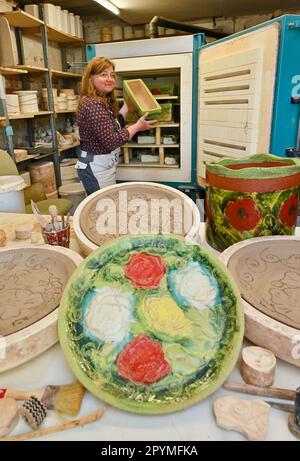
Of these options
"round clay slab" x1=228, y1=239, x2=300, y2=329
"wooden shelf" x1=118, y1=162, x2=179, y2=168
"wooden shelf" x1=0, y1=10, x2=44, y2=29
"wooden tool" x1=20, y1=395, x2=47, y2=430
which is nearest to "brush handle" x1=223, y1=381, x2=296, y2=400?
"round clay slab" x1=228, y1=239, x2=300, y2=329

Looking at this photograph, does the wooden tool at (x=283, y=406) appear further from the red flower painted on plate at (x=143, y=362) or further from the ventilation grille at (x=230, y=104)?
the ventilation grille at (x=230, y=104)

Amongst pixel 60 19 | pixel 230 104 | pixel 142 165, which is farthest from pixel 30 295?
pixel 60 19

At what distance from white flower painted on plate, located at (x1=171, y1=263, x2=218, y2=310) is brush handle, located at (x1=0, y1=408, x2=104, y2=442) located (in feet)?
0.91

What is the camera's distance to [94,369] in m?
0.63

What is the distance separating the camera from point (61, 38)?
4.58 metres

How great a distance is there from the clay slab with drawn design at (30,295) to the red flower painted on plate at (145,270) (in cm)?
19

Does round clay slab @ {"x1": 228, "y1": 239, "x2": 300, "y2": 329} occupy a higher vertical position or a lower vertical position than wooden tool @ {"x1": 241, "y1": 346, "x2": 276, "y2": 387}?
higher

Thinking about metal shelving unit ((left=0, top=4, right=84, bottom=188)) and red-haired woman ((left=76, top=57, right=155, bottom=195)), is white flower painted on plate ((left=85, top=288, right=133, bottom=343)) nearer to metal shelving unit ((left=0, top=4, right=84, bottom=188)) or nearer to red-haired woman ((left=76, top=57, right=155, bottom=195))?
red-haired woman ((left=76, top=57, right=155, bottom=195))

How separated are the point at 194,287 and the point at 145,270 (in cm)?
12

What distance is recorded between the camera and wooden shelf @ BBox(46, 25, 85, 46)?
A: 4.13 meters

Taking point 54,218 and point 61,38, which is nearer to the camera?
point 54,218

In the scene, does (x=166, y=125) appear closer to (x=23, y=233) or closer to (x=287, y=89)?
(x=287, y=89)

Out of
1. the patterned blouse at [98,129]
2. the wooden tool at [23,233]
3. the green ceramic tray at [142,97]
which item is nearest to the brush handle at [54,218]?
the wooden tool at [23,233]
